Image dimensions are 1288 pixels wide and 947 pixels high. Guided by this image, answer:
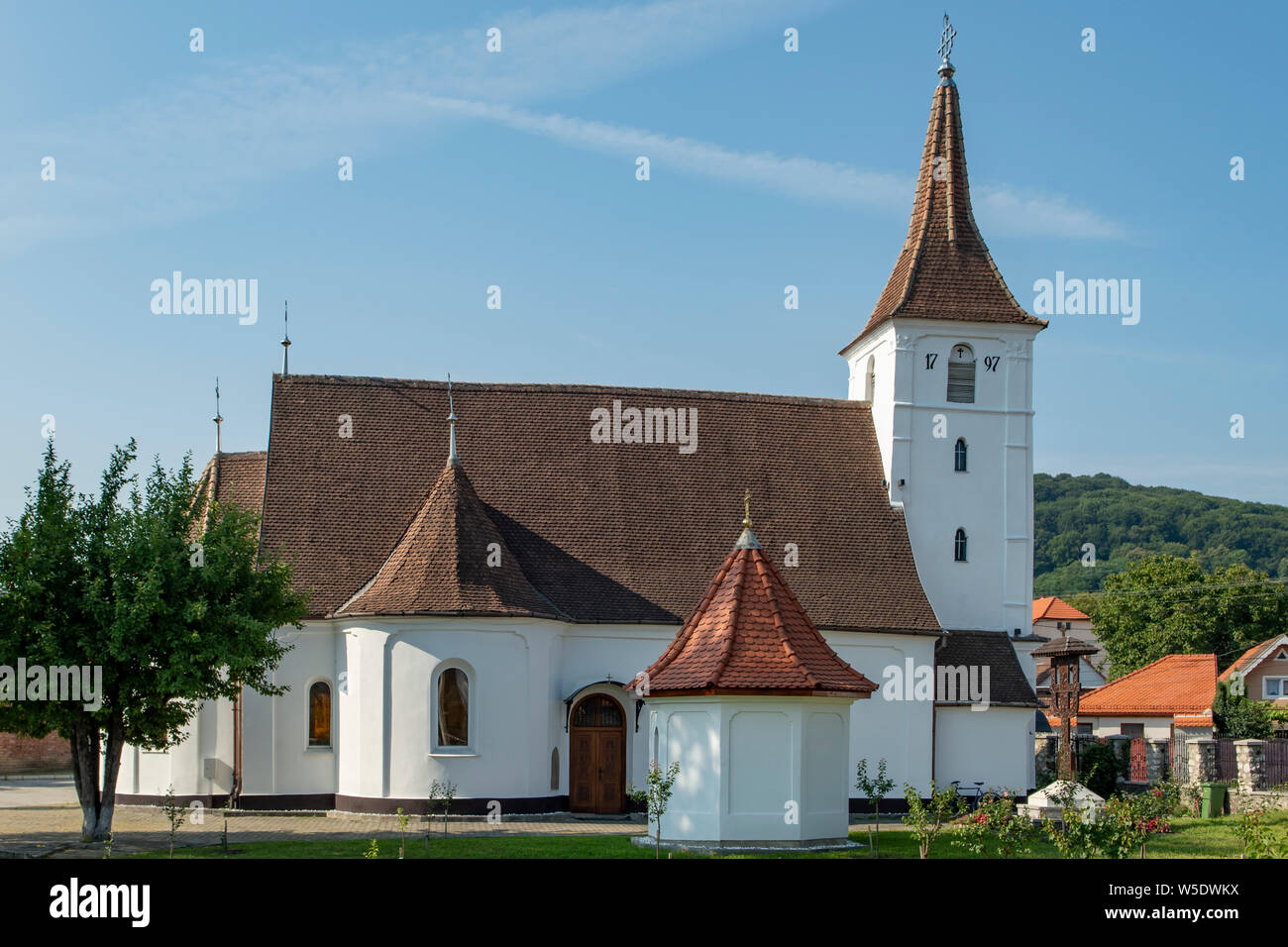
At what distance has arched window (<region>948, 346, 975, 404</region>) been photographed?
37.5 meters

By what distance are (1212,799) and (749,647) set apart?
610 inches

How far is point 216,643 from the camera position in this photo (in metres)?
25.4

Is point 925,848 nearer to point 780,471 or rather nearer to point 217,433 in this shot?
point 780,471

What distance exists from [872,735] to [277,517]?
16.3 meters

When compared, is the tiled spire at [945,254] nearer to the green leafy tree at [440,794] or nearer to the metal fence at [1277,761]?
the metal fence at [1277,761]

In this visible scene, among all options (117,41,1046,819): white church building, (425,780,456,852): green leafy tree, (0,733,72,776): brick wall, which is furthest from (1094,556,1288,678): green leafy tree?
(0,733,72,776): brick wall

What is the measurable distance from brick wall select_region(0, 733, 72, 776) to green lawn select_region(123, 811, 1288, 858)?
29.4 m

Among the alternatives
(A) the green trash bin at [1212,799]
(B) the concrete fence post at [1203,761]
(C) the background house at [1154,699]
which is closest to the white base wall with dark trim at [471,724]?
(A) the green trash bin at [1212,799]

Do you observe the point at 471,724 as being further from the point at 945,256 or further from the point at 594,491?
the point at 945,256

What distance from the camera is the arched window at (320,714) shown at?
32531 millimetres

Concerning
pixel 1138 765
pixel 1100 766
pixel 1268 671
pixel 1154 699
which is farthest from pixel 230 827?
pixel 1268 671

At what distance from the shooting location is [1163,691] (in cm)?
5975
